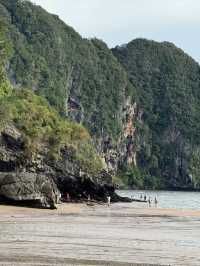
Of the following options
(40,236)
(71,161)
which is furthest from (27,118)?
(40,236)

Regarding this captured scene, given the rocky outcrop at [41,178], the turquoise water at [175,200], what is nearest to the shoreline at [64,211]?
the rocky outcrop at [41,178]

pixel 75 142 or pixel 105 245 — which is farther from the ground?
pixel 75 142

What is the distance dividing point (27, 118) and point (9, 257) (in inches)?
2111

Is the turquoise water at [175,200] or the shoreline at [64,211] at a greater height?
the turquoise water at [175,200]

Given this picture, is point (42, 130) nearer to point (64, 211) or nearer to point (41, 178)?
point (41, 178)

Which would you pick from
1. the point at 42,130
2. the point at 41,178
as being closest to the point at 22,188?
the point at 41,178

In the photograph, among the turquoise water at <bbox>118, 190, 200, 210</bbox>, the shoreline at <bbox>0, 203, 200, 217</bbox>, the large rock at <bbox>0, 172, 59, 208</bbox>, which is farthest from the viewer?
the turquoise water at <bbox>118, 190, 200, 210</bbox>

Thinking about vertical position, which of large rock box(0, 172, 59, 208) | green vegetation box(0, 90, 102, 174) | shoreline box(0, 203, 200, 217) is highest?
green vegetation box(0, 90, 102, 174)

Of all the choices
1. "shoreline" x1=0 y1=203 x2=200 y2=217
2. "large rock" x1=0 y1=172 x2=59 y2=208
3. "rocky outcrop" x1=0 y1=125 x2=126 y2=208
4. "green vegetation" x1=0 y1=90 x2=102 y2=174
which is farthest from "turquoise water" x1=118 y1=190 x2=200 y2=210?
"large rock" x1=0 y1=172 x2=59 y2=208

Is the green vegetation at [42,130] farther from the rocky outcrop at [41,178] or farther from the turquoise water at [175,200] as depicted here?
the turquoise water at [175,200]

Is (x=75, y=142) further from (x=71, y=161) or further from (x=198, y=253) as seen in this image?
(x=198, y=253)

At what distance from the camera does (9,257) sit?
14.3 m

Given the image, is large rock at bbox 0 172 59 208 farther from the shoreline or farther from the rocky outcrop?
the shoreline

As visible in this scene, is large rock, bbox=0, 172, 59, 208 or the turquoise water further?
the turquoise water
